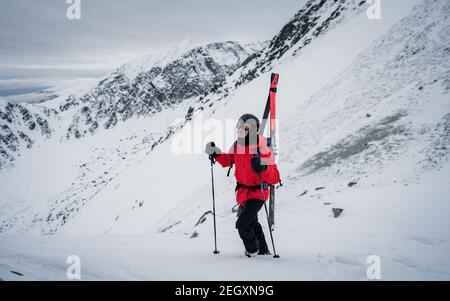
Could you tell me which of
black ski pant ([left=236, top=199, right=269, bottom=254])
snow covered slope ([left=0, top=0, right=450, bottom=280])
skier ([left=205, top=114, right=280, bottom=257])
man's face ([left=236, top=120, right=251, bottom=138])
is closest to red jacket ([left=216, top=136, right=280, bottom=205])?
skier ([left=205, top=114, right=280, bottom=257])

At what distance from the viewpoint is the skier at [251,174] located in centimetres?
478

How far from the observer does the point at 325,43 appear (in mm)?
25047

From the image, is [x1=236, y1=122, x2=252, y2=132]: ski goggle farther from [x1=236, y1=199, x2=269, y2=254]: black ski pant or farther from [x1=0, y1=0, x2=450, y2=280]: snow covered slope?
[x1=0, y1=0, x2=450, y2=280]: snow covered slope

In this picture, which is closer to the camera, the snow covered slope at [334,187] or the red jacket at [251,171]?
the snow covered slope at [334,187]

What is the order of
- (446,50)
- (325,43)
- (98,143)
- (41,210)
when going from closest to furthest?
(446,50), (325,43), (41,210), (98,143)

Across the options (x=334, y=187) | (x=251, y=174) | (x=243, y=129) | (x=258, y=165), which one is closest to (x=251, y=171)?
(x=251, y=174)

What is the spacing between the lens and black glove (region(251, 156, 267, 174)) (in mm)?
4688

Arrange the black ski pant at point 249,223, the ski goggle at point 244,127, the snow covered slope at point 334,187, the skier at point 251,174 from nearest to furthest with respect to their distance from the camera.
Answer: the snow covered slope at point 334,187 < the skier at point 251,174 < the ski goggle at point 244,127 < the black ski pant at point 249,223

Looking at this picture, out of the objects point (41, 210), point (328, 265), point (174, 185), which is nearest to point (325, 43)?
point (174, 185)

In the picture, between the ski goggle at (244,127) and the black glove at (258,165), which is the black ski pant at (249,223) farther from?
the ski goggle at (244,127)

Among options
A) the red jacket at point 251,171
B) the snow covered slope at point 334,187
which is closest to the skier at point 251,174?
the red jacket at point 251,171

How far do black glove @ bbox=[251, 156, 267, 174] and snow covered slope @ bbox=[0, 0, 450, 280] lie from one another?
1631mm
